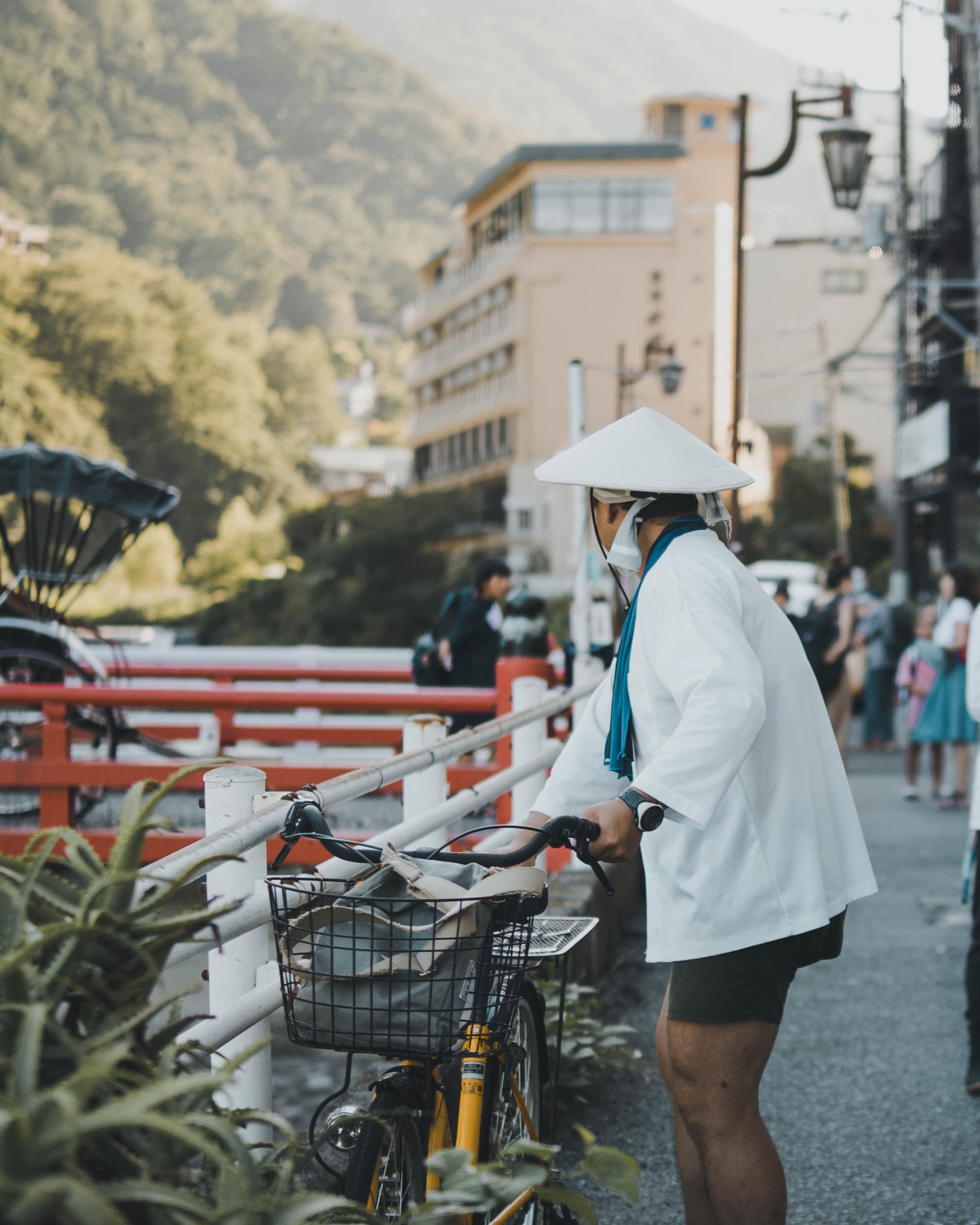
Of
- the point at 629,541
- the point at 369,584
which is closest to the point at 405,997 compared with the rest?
the point at 629,541

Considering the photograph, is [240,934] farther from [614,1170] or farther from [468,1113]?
[614,1170]

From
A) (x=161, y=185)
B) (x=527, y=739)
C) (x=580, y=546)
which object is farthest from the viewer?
(x=161, y=185)

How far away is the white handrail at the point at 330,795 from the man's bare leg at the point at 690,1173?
77cm

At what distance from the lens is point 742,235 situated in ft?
63.0

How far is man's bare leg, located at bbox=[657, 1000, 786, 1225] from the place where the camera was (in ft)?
8.51

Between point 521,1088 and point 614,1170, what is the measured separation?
99 centimetres

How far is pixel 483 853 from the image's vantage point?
2.34m

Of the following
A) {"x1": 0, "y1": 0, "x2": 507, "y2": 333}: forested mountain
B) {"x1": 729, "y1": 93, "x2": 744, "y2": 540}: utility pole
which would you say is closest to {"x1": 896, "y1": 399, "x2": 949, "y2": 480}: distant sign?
{"x1": 729, "y1": 93, "x2": 744, "y2": 540}: utility pole

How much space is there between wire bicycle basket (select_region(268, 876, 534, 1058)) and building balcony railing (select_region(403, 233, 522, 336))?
5836 cm

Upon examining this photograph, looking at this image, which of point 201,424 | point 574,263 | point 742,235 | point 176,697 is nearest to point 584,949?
point 176,697

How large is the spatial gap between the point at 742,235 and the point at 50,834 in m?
18.7

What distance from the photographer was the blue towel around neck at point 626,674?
266cm

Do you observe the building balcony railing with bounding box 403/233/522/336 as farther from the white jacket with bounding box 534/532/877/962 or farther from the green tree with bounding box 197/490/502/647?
the white jacket with bounding box 534/532/877/962

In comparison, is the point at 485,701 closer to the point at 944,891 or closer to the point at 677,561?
the point at 944,891
